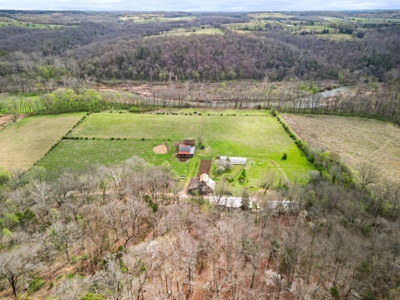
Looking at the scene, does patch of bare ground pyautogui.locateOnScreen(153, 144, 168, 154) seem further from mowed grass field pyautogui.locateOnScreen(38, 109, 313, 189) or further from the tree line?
the tree line

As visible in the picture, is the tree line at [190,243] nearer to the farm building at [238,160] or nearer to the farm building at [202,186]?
the farm building at [202,186]

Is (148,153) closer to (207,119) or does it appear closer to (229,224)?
(207,119)

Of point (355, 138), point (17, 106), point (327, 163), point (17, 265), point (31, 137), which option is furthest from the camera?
point (17, 106)

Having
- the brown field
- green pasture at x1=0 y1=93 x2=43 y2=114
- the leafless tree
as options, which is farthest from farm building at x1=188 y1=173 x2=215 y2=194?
green pasture at x1=0 y1=93 x2=43 y2=114

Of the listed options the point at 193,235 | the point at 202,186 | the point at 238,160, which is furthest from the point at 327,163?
the point at 193,235

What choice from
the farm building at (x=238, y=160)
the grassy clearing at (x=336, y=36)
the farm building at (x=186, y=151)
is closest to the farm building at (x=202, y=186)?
the farm building at (x=238, y=160)

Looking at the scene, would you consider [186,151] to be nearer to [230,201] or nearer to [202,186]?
[202,186]
